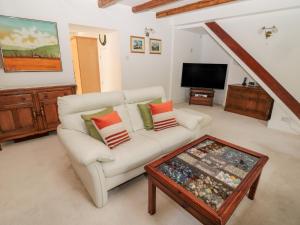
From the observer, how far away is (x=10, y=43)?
104 inches

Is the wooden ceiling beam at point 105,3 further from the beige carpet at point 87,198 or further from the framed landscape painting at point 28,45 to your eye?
the beige carpet at point 87,198

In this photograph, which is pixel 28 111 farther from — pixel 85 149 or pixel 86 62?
pixel 86 62

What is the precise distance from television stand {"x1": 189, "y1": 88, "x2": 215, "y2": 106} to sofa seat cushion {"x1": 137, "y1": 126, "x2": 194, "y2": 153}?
10.3ft

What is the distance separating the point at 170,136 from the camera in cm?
205

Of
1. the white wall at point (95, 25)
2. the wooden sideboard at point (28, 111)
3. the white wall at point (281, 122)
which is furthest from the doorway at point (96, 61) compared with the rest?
the white wall at point (281, 122)

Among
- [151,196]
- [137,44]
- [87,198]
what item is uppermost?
[137,44]

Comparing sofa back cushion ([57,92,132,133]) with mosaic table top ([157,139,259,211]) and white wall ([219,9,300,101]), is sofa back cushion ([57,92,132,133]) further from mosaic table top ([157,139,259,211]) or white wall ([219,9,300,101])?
white wall ([219,9,300,101])

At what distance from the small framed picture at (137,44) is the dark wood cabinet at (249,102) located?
254 centimetres

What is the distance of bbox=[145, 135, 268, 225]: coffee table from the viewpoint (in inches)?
42.5

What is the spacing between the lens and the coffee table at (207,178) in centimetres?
108

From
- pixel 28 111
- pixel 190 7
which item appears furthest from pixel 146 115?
pixel 190 7

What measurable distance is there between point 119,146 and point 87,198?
590mm

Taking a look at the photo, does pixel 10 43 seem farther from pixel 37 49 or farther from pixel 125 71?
pixel 125 71

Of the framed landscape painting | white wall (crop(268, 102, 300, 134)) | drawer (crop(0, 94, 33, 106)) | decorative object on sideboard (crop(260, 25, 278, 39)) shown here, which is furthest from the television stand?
drawer (crop(0, 94, 33, 106))
